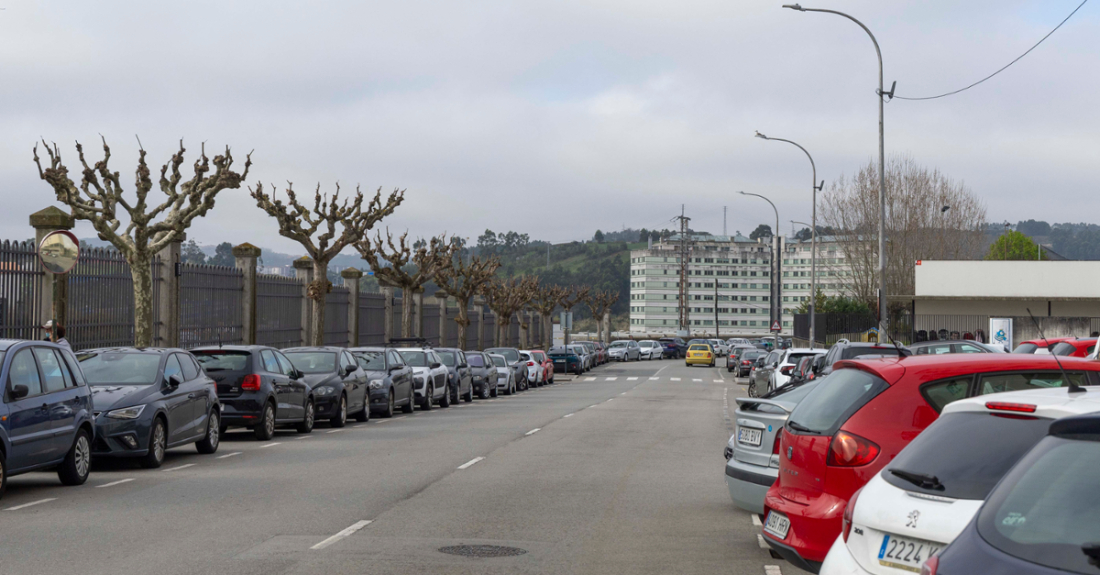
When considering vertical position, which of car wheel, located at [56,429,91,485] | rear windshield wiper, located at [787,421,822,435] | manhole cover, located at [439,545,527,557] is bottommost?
manhole cover, located at [439,545,527,557]

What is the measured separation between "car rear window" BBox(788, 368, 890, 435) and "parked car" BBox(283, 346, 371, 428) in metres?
14.3

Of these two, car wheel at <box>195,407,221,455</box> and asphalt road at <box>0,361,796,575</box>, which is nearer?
asphalt road at <box>0,361,796,575</box>

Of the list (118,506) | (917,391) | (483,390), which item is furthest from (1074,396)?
(483,390)

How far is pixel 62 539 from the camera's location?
9.00 meters

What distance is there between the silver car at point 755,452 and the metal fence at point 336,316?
1141 inches

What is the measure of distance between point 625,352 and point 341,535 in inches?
3063

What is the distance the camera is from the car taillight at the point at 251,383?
1836 centimetres

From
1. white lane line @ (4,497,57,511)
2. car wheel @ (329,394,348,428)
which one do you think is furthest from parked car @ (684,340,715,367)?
white lane line @ (4,497,57,511)

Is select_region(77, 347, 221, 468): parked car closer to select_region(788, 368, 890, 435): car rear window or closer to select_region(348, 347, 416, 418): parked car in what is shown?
select_region(348, 347, 416, 418): parked car

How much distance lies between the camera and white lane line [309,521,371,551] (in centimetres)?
879

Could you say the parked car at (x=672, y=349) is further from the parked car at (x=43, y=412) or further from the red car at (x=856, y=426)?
the red car at (x=856, y=426)

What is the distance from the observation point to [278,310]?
33562mm

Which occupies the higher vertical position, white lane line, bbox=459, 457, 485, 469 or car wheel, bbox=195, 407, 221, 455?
car wheel, bbox=195, 407, 221, 455

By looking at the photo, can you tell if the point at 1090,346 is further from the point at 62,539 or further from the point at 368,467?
the point at 62,539
